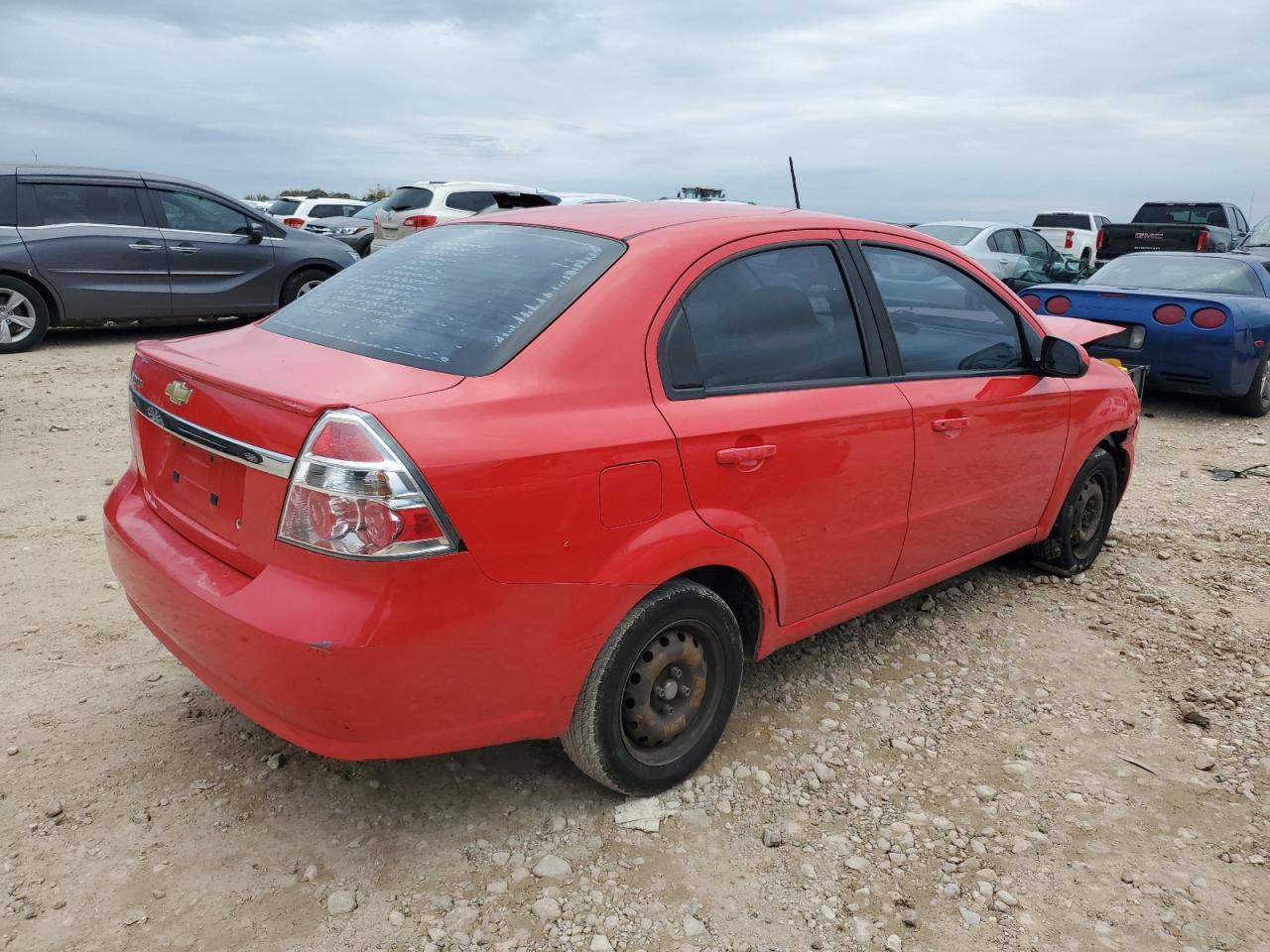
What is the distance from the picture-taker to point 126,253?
9.19m

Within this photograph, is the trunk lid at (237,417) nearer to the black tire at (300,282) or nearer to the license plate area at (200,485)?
the license plate area at (200,485)

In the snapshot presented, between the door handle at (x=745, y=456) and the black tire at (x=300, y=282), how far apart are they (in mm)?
8767

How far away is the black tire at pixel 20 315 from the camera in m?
A: 8.66

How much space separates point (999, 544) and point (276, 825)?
9.48ft

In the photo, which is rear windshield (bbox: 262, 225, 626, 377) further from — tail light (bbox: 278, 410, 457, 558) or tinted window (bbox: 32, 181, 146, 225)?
tinted window (bbox: 32, 181, 146, 225)

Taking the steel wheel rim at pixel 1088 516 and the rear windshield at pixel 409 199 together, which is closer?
the steel wheel rim at pixel 1088 516

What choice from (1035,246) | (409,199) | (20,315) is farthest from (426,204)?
(1035,246)

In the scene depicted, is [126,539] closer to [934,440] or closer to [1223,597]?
[934,440]

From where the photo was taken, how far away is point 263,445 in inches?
87.6

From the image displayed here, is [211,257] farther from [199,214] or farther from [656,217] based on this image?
[656,217]

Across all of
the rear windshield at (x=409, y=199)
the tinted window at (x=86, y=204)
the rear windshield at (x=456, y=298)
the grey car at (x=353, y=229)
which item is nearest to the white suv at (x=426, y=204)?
the rear windshield at (x=409, y=199)

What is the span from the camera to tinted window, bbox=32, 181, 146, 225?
29.2 ft

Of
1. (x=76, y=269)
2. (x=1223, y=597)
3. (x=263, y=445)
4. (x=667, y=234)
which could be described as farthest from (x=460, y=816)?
(x=76, y=269)

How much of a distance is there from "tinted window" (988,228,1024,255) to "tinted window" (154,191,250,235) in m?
9.74
